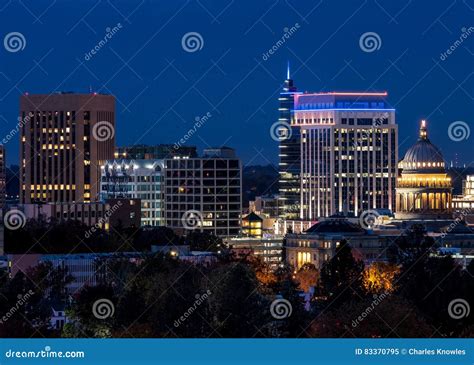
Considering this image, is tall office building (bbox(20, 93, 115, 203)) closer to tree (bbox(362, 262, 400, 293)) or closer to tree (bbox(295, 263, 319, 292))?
tree (bbox(295, 263, 319, 292))

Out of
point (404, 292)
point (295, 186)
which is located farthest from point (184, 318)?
point (295, 186)
